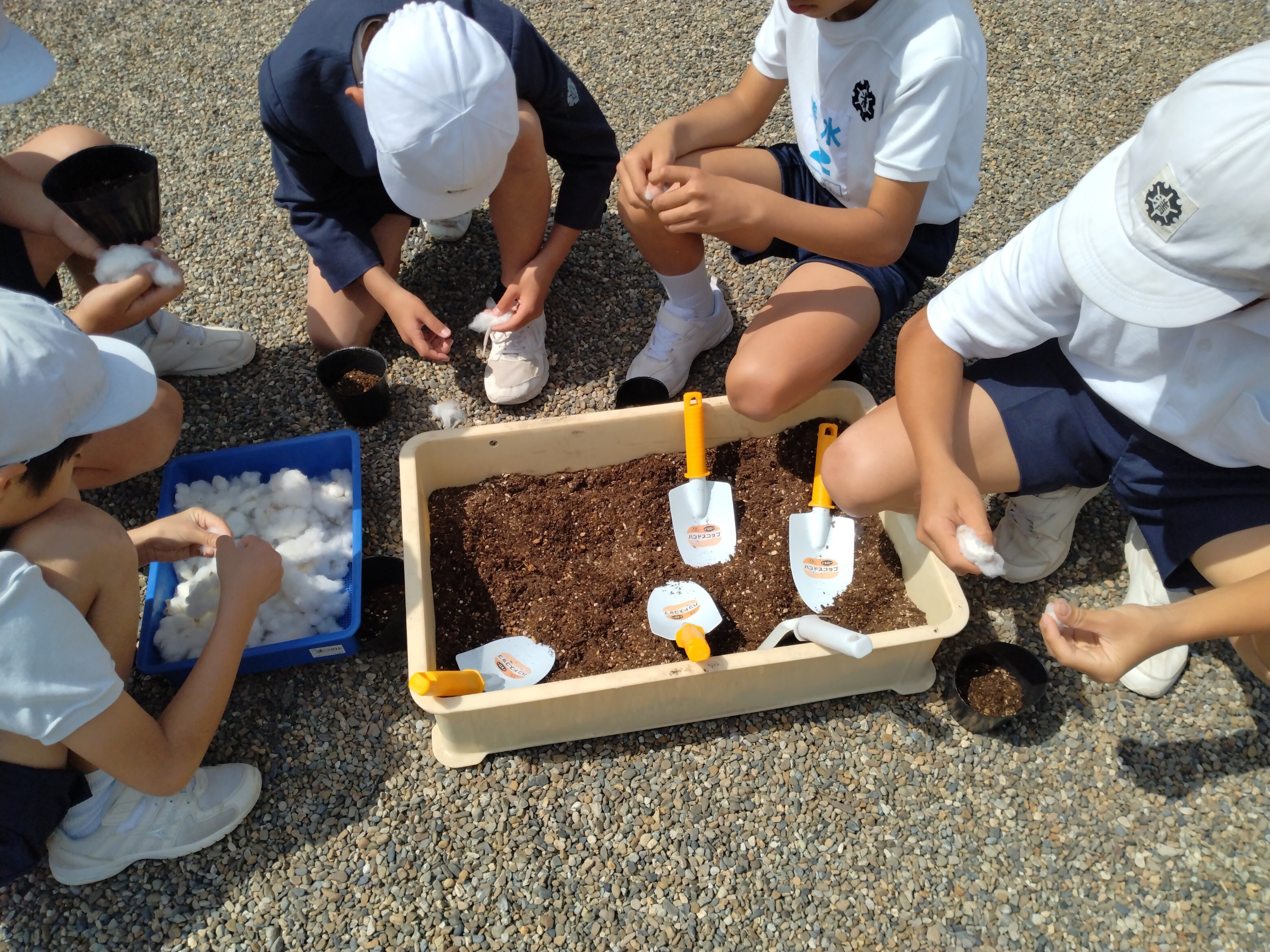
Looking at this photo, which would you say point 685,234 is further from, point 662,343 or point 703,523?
point 703,523

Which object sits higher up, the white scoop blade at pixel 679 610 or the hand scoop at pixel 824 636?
the hand scoop at pixel 824 636

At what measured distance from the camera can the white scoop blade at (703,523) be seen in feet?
5.41

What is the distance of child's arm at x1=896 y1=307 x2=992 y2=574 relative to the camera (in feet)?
4.26

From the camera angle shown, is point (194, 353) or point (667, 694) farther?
point (194, 353)

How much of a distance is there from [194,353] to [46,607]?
1.03 meters

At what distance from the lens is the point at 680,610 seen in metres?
1.55

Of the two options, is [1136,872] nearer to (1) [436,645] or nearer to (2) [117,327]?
(1) [436,645]

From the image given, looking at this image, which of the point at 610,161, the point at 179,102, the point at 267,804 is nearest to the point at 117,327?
the point at 267,804

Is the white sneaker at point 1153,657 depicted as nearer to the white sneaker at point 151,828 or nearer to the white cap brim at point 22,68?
the white sneaker at point 151,828

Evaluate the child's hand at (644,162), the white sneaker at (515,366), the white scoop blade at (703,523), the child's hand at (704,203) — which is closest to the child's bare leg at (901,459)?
the white scoop blade at (703,523)

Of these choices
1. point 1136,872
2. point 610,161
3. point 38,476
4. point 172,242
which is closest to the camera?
point 38,476

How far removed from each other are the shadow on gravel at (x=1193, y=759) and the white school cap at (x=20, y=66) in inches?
92.9

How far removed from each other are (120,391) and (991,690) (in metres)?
1.55

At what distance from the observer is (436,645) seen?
60.0 inches
